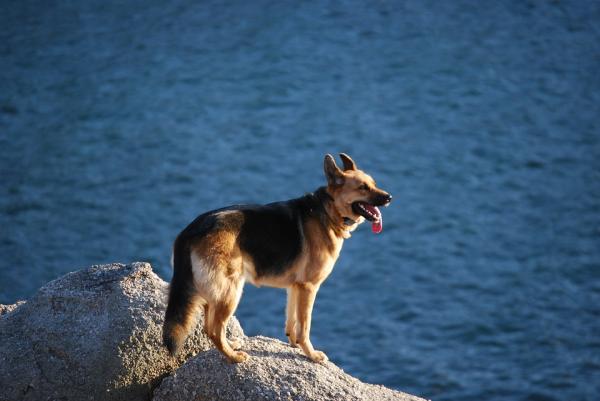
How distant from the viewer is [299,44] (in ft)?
129

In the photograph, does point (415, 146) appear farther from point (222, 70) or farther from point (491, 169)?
point (222, 70)

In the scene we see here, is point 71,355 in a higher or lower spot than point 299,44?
higher

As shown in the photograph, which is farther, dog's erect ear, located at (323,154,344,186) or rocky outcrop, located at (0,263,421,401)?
dog's erect ear, located at (323,154,344,186)

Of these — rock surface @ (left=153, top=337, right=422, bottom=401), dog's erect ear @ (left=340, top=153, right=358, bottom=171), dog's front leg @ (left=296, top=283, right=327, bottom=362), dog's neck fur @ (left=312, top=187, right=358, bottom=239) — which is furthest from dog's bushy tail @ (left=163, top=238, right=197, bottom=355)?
dog's erect ear @ (left=340, top=153, right=358, bottom=171)

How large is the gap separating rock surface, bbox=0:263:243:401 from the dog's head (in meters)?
2.04

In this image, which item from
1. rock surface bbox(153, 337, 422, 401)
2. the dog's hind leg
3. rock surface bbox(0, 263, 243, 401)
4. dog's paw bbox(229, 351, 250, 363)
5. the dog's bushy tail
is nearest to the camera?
the dog's bushy tail

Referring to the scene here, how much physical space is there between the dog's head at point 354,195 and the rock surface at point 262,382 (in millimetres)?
1768

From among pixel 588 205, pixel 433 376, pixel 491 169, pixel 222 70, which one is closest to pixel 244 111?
pixel 222 70

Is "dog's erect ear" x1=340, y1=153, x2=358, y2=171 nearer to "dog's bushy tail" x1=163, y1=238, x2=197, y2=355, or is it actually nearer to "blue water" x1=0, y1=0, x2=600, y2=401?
"dog's bushy tail" x1=163, y1=238, x2=197, y2=355

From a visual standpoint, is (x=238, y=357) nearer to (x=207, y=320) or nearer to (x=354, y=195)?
(x=207, y=320)

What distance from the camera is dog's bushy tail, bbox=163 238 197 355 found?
10.2 meters

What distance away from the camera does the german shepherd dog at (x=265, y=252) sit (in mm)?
10203

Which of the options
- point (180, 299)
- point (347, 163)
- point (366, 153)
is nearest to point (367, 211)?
point (347, 163)

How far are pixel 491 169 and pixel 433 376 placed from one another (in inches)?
423
